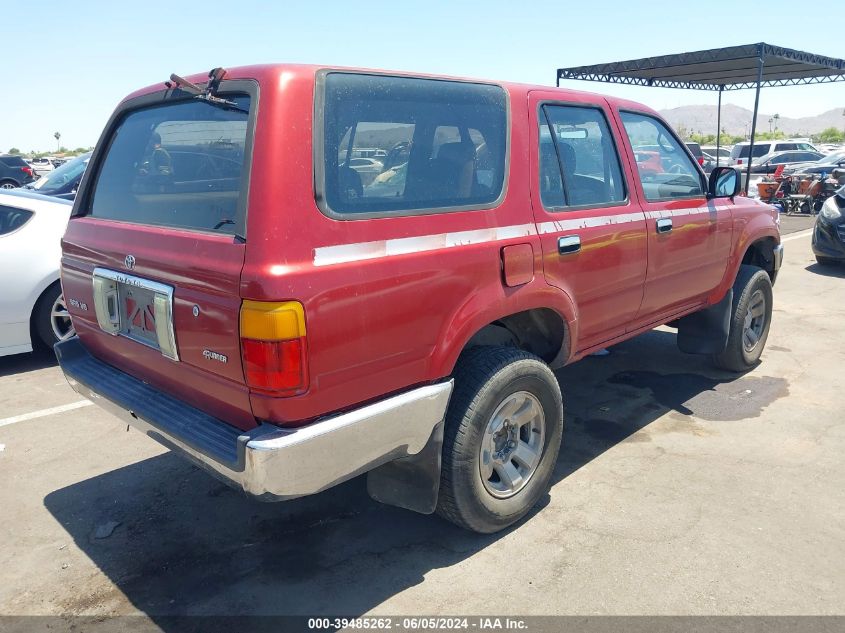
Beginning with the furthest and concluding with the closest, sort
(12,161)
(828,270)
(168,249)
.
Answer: (12,161), (828,270), (168,249)

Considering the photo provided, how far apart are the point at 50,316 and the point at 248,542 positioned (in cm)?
342

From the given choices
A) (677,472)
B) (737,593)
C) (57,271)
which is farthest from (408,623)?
(57,271)

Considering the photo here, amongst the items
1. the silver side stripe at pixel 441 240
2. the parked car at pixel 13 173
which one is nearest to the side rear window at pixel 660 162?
the silver side stripe at pixel 441 240

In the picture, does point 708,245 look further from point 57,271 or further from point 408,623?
point 57,271

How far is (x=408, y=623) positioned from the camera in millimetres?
2566

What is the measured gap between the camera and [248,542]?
3.12m

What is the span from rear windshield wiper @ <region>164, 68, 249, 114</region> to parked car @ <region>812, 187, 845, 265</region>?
9.25m

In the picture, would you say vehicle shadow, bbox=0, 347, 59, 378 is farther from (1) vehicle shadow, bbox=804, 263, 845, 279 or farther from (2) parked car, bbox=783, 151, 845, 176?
(2) parked car, bbox=783, 151, 845, 176

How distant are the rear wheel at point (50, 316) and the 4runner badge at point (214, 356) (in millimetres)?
3640

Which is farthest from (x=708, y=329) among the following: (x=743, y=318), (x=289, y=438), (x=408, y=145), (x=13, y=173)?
(x=13, y=173)

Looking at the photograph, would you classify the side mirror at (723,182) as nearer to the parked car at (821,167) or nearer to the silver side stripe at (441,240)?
the silver side stripe at (441,240)

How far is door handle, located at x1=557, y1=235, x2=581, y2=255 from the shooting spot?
126 inches

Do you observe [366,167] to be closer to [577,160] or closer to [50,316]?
[577,160]

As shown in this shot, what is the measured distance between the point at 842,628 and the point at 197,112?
3203 mm
